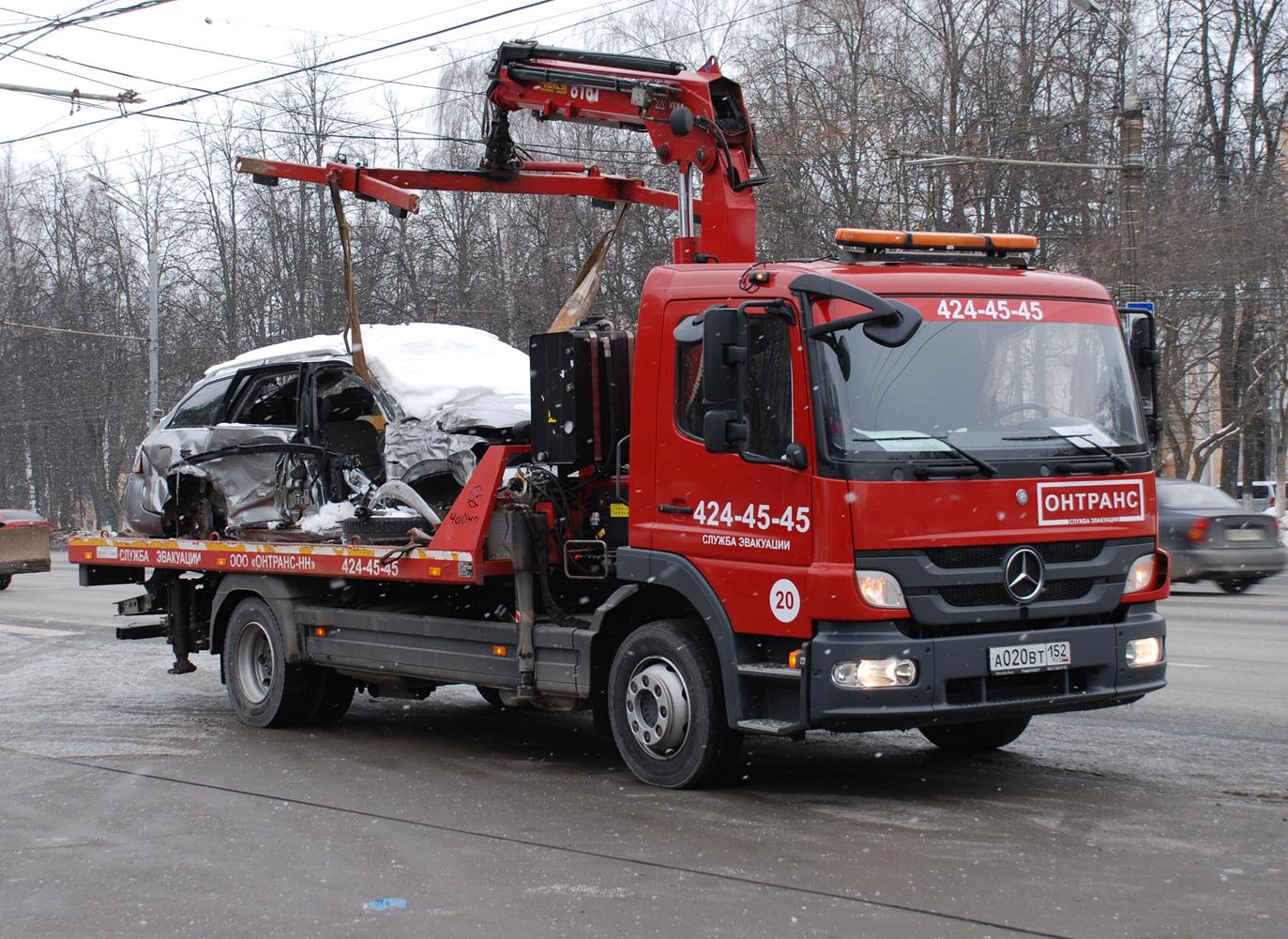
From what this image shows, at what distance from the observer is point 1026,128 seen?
1214 inches

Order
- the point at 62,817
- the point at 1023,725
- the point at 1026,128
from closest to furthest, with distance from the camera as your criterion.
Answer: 1. the point at 62,817
2. the point at 1023,725
3. the point at 1026,128

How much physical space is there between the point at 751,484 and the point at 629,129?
3715mm

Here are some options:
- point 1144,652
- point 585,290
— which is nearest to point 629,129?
point 585,290

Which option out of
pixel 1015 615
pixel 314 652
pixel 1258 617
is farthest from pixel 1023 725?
pixel 1258 617

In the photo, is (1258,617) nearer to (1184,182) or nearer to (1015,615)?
(1015,615)

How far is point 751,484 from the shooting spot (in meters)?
6.91

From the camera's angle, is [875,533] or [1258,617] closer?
[875,533]

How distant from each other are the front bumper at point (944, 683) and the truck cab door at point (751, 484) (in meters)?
0.23

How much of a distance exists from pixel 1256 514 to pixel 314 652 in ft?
44.8

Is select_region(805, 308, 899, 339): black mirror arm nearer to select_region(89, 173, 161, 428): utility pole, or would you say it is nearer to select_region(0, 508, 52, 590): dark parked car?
select_region(0, 508, 52, 590): dark parked car

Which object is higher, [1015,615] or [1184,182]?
[1184,182]

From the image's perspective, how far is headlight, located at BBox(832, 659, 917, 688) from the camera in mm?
6496

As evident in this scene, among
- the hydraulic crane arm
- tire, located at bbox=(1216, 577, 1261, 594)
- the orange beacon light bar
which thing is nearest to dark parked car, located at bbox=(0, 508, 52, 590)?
the hydraulic crane arm

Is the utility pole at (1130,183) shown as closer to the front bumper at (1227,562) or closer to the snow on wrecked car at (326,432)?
the front bumper at (1227,562)
